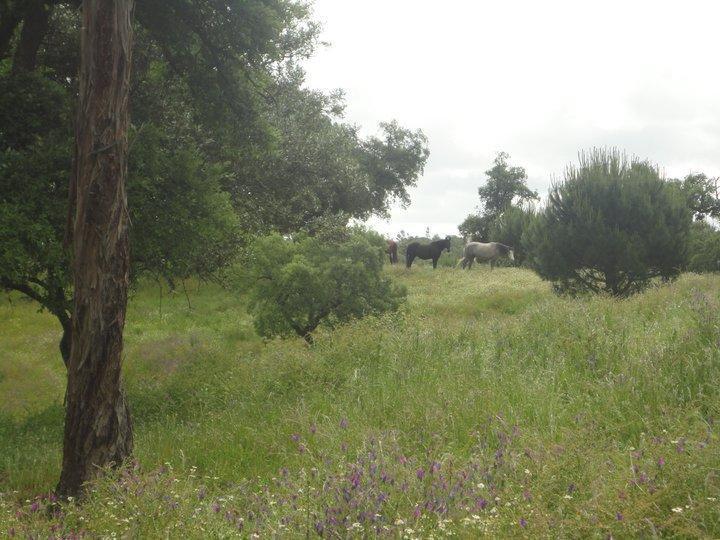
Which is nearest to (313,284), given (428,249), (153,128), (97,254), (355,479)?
(153,128)

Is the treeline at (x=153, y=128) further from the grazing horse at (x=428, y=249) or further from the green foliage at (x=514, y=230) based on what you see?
the green foliage at (x=514, y=230)

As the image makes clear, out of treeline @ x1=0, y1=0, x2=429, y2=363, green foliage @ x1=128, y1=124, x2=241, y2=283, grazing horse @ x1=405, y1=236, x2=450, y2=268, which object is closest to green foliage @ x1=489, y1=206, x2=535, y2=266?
grazing horse @ x1=405, y1=236, x2=450, y2=268

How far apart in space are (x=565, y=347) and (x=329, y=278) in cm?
847

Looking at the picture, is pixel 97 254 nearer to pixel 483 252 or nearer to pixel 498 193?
pixel 483 252

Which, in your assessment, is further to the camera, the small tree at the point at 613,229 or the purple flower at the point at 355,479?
the small tree at the point at 613,229

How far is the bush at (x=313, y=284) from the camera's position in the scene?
54.4 feet

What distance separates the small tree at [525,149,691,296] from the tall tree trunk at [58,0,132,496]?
19678mm

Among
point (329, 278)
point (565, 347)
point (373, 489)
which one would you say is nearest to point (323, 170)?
point (329, 278)

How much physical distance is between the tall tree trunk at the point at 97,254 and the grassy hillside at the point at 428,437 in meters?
0.76

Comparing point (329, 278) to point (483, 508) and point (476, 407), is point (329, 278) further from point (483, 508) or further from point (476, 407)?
point (483, 508)

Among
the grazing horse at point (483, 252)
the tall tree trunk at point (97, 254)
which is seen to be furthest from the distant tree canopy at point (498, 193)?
the tall tree trunk at point (97, 254)

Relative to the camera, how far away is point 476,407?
22.1ft

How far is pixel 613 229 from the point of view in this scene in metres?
24.1

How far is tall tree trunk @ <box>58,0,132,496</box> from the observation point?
7340 mm
